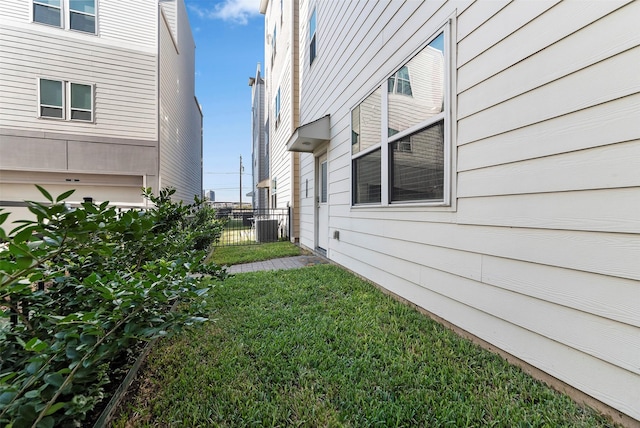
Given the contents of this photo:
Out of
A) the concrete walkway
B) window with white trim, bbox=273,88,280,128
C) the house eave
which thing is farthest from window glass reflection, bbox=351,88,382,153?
window with white trim, bbox=273,88,280,128

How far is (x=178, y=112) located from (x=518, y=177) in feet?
39.4

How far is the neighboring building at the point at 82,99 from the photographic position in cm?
740

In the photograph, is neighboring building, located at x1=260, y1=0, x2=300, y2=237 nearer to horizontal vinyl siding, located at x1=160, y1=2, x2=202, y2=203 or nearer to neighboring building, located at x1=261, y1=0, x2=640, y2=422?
horizontal vinyl siding, located at x1=160, y1=2, x2=202, y2=203

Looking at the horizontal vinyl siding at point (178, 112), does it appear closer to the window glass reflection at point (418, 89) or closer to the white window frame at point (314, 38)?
the white window frame at point (314, 38)

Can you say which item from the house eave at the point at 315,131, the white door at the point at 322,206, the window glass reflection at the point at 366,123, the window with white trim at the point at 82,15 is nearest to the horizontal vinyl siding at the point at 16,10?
the window with white trim at the point at 82,15

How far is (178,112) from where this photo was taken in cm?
1102

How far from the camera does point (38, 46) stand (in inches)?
297

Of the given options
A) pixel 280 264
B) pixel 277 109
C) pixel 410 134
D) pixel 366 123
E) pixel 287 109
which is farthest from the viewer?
pixel 277 109

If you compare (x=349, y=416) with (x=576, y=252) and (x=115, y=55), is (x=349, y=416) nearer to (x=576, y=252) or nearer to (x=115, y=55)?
(x=576, y=252)

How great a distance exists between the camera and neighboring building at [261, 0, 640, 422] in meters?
1.31

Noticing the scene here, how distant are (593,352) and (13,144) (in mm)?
11198

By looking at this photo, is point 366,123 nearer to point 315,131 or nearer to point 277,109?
point 315,131

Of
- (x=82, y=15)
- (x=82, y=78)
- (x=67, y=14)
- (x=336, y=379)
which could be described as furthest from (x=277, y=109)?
(x=336, y=379)

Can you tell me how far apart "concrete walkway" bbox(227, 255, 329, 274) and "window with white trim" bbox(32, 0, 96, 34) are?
845cm
